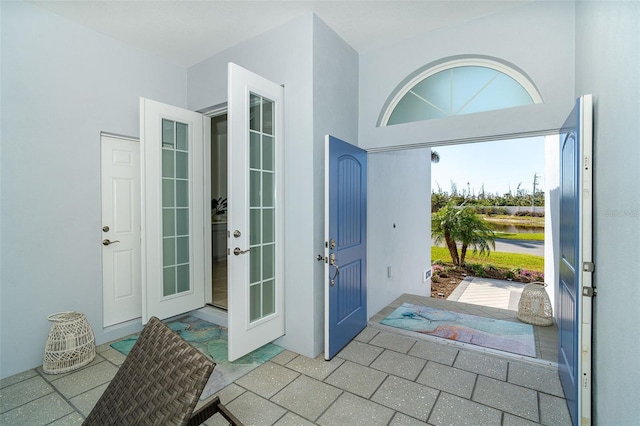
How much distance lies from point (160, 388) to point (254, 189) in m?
1.70

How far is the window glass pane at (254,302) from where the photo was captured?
2.60m

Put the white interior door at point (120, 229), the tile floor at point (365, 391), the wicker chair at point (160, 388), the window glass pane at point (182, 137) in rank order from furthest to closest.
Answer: the window glass pane at point (182, 137) < the white interior door at point (120, 229) < the tile floor at point (365, 391) < the wicker chair at point (160, 388)

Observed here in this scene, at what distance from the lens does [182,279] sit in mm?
3463

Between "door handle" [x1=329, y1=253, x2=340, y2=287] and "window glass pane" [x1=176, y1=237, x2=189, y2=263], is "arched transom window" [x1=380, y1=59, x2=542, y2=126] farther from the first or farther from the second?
"window glass pane" [x1=176, y1=237, x2=189, y2=263]

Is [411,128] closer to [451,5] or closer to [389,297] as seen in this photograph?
[451,5]

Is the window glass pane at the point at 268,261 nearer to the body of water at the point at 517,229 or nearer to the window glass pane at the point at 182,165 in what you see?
the window glass pane at the point at 182,165

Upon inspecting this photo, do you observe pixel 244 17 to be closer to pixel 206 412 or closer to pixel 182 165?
pixel 182 165

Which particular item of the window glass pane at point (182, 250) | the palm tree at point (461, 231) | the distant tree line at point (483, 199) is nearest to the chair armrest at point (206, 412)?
the window glass pane at point (182, 250)

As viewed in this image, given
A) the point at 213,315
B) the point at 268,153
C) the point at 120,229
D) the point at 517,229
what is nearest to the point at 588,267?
the point at 268,153

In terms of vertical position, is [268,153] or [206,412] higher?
[268,153]

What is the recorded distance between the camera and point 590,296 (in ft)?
5.41

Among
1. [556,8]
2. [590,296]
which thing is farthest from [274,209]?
[556,8]

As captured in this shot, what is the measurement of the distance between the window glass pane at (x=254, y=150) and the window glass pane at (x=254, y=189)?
8 cm

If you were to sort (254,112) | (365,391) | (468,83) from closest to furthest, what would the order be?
(365,391)
(254,112)
(468,83)
